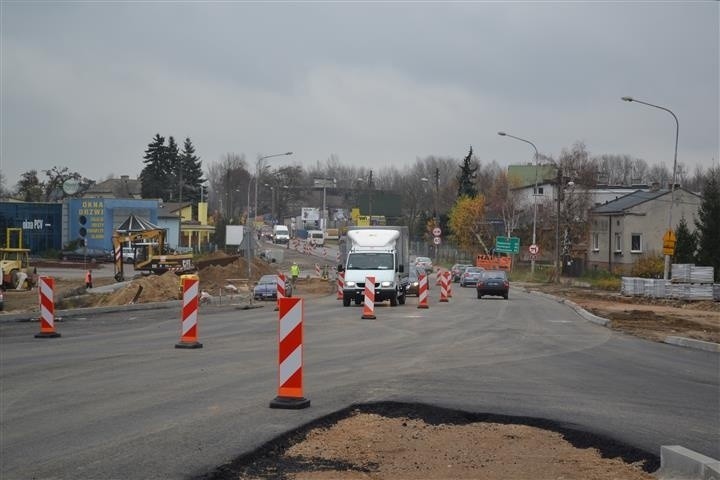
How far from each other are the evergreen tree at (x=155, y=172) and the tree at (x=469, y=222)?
1938 inches

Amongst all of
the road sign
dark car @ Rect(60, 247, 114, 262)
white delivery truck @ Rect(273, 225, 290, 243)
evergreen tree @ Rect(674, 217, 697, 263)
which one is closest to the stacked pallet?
evergreen tree @ Rect(674, 217, 697, 263)

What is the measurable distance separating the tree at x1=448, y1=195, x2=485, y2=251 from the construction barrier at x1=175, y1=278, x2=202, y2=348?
74.8 meters

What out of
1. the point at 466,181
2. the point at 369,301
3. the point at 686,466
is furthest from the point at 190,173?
the point at 686,466

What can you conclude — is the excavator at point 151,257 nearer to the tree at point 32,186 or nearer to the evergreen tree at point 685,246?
the evergreen tree at point 685,246

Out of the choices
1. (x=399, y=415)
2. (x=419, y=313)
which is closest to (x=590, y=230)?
(x=419, y=313)

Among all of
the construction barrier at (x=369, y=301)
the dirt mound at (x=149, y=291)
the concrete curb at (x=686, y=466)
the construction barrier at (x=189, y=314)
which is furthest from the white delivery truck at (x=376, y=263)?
the concrete curb at (x=686, y=466)

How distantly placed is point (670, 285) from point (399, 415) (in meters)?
37.2

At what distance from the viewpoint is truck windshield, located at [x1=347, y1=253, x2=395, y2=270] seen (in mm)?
33938

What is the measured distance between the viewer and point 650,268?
2130 inches

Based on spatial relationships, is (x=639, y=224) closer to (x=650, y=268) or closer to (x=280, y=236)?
(x=650, y=268)

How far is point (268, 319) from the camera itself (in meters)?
25.2

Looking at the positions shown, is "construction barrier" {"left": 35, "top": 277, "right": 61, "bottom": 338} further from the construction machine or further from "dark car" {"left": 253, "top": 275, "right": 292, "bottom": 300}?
the construction machine

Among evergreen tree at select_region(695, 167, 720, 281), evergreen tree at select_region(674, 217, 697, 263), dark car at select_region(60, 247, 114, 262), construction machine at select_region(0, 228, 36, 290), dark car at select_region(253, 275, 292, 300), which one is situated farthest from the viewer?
dark car at select_region(60, 247, 114, 262)

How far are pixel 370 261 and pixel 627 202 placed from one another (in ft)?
146
